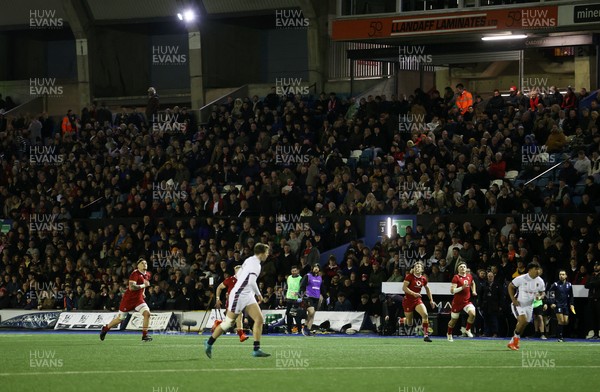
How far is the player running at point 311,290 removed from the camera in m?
28.1

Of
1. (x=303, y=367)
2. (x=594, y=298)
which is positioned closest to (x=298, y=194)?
(x=594, y=298)

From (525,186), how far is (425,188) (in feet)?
9.31

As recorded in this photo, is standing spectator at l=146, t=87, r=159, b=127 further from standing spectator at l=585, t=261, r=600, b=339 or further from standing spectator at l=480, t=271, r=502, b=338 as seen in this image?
standing spectator at l=585, t=261, r=600, b=339

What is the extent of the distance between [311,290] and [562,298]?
6.43m

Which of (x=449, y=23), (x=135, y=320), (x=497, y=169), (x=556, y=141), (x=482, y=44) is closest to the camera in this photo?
(x=497, y=169)

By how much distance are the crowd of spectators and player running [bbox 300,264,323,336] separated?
92cm

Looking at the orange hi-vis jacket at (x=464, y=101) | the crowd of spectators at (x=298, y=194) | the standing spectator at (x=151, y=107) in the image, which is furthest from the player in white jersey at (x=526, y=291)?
the standing spectator at (x=151, y=107)

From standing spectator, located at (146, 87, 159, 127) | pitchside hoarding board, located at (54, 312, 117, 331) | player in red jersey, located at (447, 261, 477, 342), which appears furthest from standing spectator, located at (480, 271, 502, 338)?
standing spectator, located at (146, 87, 159, 127)

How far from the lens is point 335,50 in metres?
41.4

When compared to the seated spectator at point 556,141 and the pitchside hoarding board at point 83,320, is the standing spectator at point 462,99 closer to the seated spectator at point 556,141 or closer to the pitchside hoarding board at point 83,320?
the seated spectator at point 556,141

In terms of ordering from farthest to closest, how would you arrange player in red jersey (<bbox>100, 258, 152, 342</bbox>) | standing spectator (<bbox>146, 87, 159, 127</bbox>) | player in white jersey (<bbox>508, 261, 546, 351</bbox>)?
1. standing spectator (<bbox>146, 87, 159, 127</bbox>)
2. player in red jersey (<bbox>100, 258, 152, 342</bbox>)
3. player in white jersey (<bbox>508, 261, 546, 351</bbox>)

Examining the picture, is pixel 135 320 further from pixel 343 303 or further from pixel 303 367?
pixel 303 367

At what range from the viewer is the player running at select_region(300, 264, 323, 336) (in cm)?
2806

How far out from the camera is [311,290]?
92.0ft
